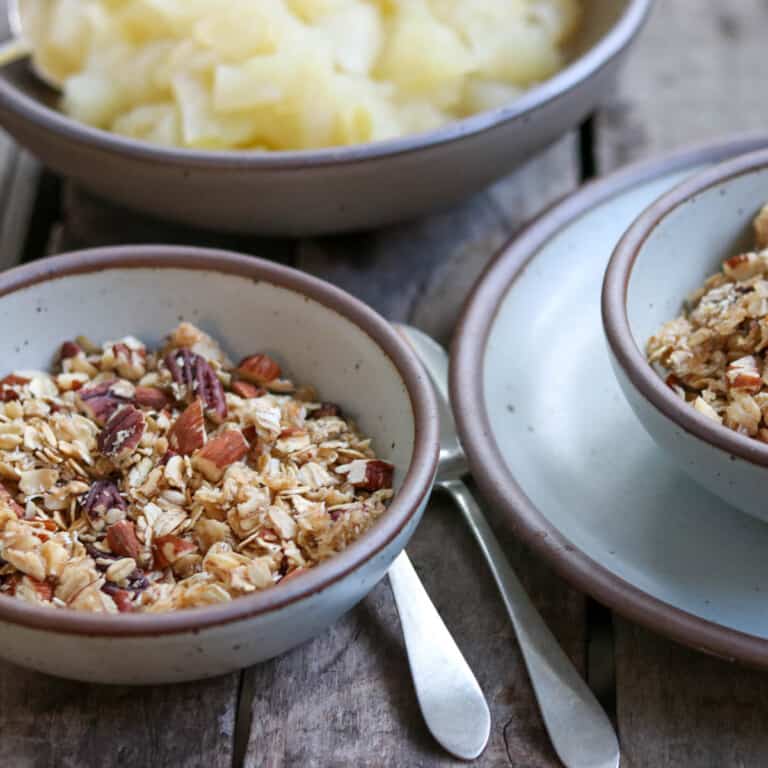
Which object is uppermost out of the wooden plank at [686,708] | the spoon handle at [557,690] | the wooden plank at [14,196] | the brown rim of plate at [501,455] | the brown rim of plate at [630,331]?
the brown rim of plate at [630,331]

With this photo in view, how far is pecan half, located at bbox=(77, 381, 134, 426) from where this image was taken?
3.43ft

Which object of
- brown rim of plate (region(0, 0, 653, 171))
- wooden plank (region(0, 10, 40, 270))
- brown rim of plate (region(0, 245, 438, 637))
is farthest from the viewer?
wooden plank (region(0, 10, 40, 270))

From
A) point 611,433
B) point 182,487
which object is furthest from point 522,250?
point 182,487

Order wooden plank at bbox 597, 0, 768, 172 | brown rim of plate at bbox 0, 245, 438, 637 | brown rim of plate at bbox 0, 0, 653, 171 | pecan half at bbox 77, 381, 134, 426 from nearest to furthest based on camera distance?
brown rim of plate at bbox 0, 245, 438, 637 < pecan half at bbox 77, 381, 134, 426 < brown rim of plate at bbox 0, 0, 653, 171 < wooden plank at bbox 597, 0, 768, 172

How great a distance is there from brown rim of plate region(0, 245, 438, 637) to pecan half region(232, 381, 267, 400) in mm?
101

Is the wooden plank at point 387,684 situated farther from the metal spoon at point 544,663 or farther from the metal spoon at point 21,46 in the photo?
the metal spoon at point 21,46

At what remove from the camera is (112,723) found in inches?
36.8

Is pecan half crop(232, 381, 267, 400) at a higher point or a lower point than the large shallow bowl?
lower

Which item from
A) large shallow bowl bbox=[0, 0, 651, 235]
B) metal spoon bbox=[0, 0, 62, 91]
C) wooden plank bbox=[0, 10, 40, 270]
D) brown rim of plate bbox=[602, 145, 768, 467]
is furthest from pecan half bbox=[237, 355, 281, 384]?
metal spoon bbox=[0, 0, 62, 91]

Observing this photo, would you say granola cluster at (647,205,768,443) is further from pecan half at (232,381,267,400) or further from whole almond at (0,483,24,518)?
whole almond at (0,483,24,518)

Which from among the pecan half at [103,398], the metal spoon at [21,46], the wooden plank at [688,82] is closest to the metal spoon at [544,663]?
the pecan half at [103,398]

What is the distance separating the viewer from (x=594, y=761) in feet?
2.96

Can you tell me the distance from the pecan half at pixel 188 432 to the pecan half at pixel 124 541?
98 mm

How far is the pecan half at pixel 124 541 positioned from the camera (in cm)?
94
